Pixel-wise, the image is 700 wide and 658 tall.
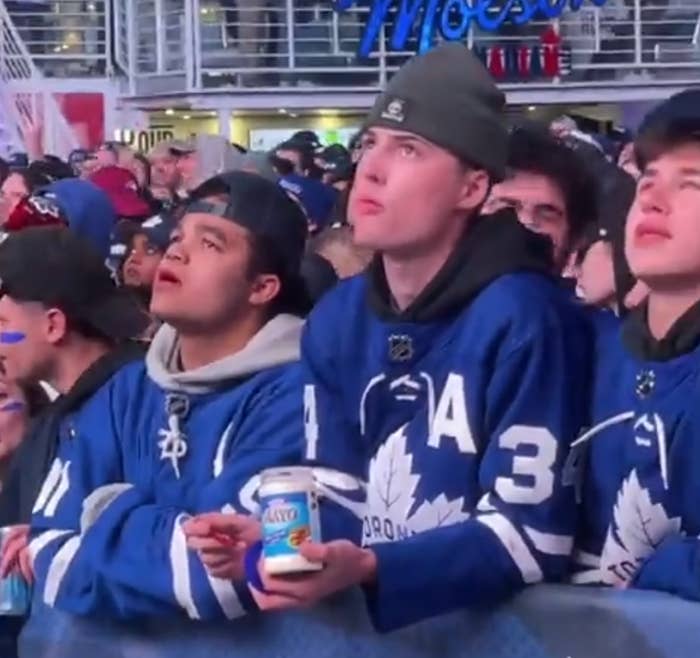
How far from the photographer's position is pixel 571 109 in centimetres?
2298

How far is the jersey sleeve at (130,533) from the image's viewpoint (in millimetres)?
3111

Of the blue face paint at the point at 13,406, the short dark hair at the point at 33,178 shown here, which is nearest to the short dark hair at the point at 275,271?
the blue face paint at the point at 13,406

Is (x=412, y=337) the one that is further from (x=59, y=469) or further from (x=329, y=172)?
(x=329, y=172)

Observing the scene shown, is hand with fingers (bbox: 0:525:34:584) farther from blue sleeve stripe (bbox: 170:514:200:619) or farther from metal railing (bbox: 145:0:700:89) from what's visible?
A: metal railing (bbox: 145:0:700:89)

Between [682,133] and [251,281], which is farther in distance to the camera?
[251,281]

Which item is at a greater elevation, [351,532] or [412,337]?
[412,337]

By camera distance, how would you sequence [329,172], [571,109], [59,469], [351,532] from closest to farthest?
1. [351,532]
2. [59,469]
3. [329,172]
4. [571,109]

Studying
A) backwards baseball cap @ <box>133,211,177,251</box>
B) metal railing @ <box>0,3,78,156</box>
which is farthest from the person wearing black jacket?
metal railing @ <box>0,3,78,156</box>

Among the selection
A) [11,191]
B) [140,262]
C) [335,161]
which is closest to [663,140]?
[140,262]

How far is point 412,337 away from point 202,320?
0.73 metres

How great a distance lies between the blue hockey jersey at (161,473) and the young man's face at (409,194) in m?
0.44

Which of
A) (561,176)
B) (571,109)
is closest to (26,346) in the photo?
(561,176)

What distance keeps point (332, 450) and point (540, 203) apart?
1.15 meters

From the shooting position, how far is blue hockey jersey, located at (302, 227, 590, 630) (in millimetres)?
2801
